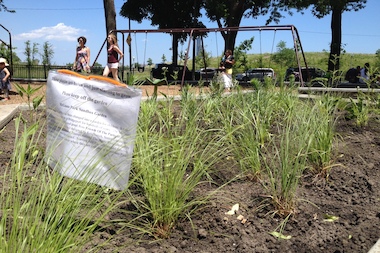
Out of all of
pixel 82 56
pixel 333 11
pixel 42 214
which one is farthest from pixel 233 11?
pixel 42 214

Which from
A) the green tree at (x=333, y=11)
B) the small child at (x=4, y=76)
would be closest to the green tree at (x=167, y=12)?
the green tree at (x=333, y=11)

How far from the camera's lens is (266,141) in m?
3.90

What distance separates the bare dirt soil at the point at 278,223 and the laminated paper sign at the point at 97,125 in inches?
14.1

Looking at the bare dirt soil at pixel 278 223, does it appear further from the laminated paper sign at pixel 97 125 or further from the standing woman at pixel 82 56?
the standing woman at pixel 82 56

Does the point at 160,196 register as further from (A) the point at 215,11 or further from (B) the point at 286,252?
(A) the point at 215,11

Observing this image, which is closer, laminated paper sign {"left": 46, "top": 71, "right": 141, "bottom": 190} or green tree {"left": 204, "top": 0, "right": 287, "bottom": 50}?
laminated paper sign {"left": 46, "top": 71, "right": 141, "bottom": 190}

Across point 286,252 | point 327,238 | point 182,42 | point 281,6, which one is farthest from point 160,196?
point 182,42

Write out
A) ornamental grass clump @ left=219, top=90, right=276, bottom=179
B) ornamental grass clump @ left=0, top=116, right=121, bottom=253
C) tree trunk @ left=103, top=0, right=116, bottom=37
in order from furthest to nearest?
1. tree trunk @ left=103, top=0, right=116, bottom=37
2. ornamental grass clump @ left=219, top=90, right=276, bottom=179
3. ornamental grass clump @ left=0, top=116, right=121, bottom=253

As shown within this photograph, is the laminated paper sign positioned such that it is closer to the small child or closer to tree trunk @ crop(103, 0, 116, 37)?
the small child

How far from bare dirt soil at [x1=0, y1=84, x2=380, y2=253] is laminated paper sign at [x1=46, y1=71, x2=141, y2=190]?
359 mm

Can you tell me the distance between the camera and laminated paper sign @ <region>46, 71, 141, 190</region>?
2.32 m

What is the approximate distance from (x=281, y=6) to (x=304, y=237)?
25402mm

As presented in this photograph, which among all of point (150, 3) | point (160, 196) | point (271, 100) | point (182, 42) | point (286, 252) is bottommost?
point (286, 252)

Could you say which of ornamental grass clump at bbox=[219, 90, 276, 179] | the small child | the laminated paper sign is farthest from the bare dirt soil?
the small child
